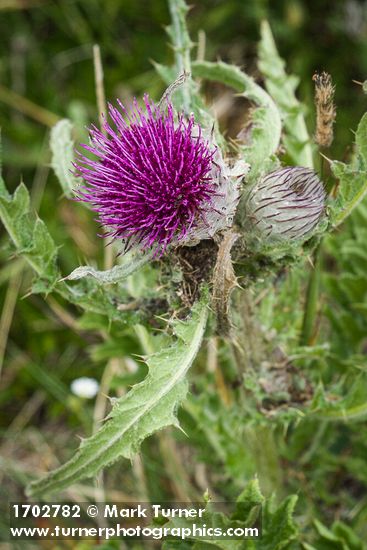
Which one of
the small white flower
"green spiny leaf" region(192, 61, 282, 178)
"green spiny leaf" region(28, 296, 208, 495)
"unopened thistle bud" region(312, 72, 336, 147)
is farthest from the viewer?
the small white flower

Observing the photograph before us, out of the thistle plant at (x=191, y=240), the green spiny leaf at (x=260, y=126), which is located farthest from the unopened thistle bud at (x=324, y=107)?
the green spiny leaf at (x=260, y=126)

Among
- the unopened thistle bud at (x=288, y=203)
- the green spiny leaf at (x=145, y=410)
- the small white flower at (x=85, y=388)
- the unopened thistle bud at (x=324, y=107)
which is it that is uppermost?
the unopened thistle bud at (x=324, y=107)

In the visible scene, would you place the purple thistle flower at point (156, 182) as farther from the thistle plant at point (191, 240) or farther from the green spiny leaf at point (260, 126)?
the green spiny leaf at point (260, 126)

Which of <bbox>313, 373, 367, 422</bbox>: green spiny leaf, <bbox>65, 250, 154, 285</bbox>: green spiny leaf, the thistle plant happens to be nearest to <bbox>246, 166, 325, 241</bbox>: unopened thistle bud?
the thistle plant

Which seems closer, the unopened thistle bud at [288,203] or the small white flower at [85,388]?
the unopened thistle bud at [288,203]

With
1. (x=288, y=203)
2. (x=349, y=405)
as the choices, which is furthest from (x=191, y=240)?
(x=349, y=405)

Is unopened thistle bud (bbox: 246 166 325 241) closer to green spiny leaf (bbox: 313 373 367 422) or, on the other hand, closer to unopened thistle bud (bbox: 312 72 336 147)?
unopened thistle bud (bbox: 312 72 336 147)
